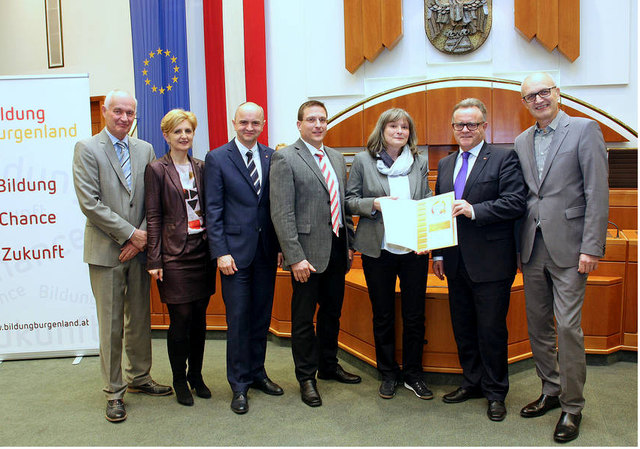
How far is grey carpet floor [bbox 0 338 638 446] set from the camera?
2.39 m

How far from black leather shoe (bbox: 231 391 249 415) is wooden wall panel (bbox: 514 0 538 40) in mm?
4842

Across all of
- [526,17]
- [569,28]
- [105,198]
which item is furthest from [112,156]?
[569,28]

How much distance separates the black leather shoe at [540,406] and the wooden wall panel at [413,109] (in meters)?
3.85

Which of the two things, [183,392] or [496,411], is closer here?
[496,411]

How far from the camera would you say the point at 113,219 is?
261 centimetres

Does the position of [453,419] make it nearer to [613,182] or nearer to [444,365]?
[444,365]

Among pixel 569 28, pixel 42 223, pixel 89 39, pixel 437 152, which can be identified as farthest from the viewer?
pixel 89 39

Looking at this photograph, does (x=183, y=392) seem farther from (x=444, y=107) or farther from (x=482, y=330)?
(x=444, y=107)

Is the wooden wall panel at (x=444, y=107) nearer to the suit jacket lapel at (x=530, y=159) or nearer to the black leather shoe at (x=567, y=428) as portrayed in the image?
the suit jacket lapel at (x=530, y=159)

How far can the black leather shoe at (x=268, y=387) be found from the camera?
9.53 feet

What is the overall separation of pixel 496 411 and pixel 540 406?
0.22 metres

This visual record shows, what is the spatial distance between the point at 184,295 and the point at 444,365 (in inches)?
60.5

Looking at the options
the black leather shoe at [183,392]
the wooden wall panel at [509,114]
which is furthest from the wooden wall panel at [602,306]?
the wooden wall panel at [509,114]

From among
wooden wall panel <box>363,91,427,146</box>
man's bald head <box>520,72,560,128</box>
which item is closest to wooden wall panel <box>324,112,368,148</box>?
wooden wall panel <box>363,91,427,146</box>
